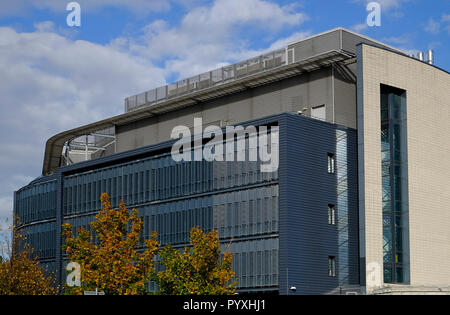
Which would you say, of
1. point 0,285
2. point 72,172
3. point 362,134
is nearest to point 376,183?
point 362,134

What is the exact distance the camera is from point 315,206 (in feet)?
199

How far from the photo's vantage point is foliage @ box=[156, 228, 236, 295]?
52.1 m

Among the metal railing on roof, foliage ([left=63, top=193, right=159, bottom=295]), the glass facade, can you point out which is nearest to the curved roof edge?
the metal railing on roof

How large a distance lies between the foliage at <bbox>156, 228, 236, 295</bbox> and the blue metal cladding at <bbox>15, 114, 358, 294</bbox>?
24.1 ft

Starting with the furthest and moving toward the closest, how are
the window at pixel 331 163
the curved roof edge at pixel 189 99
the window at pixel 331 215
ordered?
the curved roof edge at pixel 189 99, the window at pixel 331 163, the window at pixel 331 215

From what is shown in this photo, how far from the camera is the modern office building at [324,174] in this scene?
60156 mm

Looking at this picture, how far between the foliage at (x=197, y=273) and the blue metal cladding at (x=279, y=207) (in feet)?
24.1

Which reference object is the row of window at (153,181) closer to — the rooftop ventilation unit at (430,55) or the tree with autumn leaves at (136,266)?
the tree with autumn leaves at (136,266)

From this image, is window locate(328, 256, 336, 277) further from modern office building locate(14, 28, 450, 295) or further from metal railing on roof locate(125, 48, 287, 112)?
metal railing on roof locate(125, 48, 287, 112)

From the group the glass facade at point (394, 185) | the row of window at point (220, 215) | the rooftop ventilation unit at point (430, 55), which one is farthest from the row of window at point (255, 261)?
the rooftop ventilation unit at point (430, 55)

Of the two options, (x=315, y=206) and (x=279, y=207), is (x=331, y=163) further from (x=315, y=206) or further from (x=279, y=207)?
(x=279, y=207)
